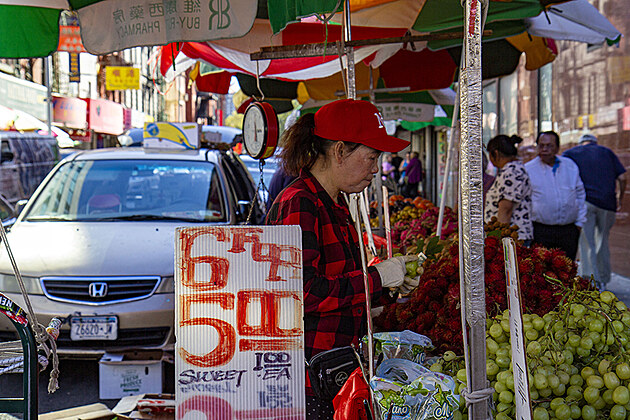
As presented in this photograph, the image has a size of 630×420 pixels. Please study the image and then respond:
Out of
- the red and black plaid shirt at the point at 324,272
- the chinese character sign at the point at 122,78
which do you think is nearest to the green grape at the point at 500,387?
the red and black plaid shirt at the point at 324,272

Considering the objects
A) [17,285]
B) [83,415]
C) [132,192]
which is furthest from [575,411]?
[132,192]

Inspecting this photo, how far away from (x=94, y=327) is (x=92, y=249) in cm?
68

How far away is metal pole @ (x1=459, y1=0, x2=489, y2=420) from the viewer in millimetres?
1795

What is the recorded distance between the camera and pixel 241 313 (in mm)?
2086

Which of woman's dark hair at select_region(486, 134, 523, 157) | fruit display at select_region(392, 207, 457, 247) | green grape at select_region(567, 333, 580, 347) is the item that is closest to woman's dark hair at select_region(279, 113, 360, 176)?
green grape at select_region(567, 333, 580, 347)

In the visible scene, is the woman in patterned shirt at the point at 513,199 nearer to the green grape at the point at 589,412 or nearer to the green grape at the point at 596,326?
the green grape at the point at 596,326

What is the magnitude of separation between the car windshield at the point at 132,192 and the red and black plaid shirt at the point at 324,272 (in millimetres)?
3450

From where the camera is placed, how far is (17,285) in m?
4.97

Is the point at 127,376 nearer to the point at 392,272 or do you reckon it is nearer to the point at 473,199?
the point at 392,272

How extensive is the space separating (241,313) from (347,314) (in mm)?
Result: 498

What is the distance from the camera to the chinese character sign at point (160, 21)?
10.0 ft

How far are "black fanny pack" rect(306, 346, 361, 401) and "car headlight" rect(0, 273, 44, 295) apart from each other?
134 inches

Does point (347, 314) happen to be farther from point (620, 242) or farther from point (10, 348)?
point (620, 242)

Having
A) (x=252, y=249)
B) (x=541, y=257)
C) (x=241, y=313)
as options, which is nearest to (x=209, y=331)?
(x=241, y=313)
